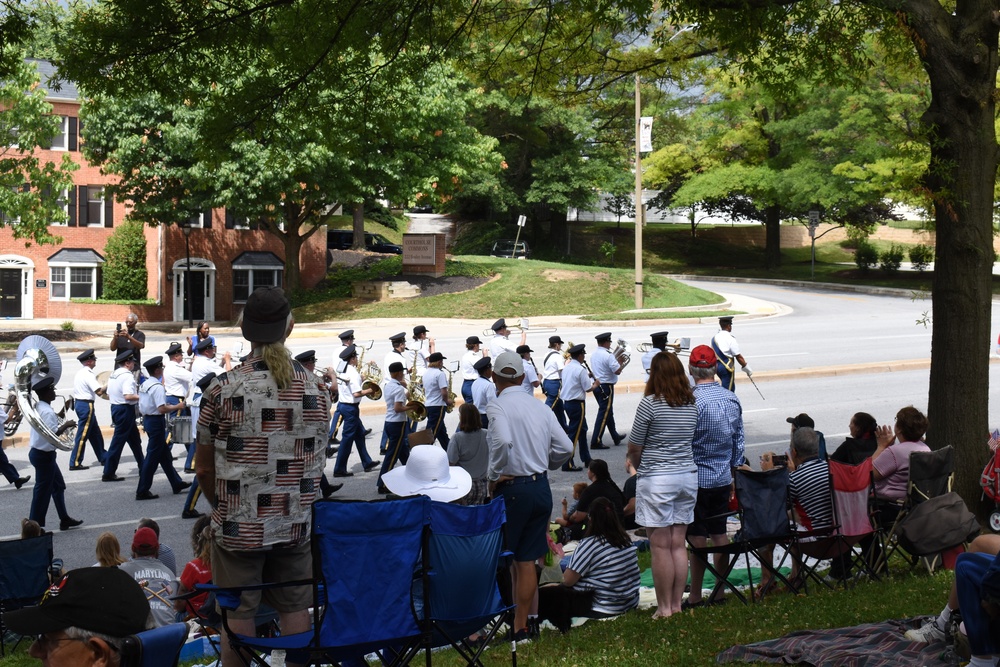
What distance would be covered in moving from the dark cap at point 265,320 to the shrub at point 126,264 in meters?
45.4

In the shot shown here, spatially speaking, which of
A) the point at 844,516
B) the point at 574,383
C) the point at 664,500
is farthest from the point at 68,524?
the point at 844,516

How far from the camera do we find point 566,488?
13.3 metres

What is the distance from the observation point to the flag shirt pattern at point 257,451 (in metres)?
4.83

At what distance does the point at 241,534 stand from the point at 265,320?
1.01 m

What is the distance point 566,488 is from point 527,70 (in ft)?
17.1

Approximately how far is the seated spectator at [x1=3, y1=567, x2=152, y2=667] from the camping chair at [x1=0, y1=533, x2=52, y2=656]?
4.22 m

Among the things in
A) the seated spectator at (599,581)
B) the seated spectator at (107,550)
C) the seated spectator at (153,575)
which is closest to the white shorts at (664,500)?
the seated spectator at (599,581)

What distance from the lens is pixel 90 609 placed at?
144 inches

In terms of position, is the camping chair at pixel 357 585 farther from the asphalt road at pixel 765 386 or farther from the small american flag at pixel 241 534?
the asphalt road at pixel 765 386

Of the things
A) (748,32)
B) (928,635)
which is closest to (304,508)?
(928,635)

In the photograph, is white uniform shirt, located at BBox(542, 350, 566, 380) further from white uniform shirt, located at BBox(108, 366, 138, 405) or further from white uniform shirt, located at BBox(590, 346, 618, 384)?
white uniform shirt, located at BBox(108, 366, 138, 405)

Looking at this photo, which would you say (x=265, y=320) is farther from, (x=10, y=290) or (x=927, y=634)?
(x=10, y=290)

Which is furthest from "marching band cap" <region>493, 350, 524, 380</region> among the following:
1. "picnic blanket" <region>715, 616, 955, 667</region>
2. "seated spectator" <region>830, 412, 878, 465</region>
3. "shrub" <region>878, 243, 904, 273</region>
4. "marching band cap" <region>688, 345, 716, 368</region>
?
"shrub" <region>878, 243, 904, 273</region>

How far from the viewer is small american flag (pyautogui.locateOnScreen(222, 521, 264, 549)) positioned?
4.88 m
